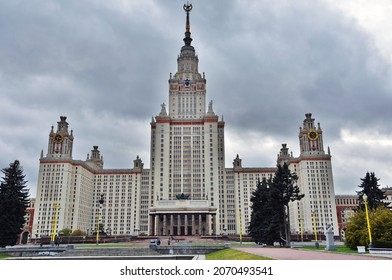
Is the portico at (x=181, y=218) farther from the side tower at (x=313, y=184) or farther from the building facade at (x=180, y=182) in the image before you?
the side tower at (x=313, y=184)

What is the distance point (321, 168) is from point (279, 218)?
268 ft

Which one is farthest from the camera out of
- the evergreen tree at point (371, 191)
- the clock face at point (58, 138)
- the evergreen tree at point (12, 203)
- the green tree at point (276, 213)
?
the clock face at point (58, 138)

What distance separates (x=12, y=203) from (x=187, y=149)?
94363mm

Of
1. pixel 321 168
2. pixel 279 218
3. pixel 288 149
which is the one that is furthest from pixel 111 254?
pixel 288 149

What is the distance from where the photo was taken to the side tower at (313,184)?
121m

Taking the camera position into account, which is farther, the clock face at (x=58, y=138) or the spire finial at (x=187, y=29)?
the spire finial at (x=187, y=29)

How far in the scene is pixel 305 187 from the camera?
123438 millimetres

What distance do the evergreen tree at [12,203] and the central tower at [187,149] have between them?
74373 millimetres

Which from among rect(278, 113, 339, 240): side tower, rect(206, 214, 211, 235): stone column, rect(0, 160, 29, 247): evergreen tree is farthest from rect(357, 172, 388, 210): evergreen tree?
rect(206, 214, 211, 235): stone column

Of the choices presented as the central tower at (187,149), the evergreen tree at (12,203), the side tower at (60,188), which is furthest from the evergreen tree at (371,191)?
the side tower at (60,188)

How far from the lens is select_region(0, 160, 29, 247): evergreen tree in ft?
145

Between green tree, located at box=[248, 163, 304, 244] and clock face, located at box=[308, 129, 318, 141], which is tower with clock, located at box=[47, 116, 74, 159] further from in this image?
green tree, located at box=[248, 163, 304, 244]

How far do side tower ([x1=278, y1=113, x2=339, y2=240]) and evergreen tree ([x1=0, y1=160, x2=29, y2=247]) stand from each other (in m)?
94.6

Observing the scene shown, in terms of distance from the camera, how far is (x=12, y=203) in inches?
1799
